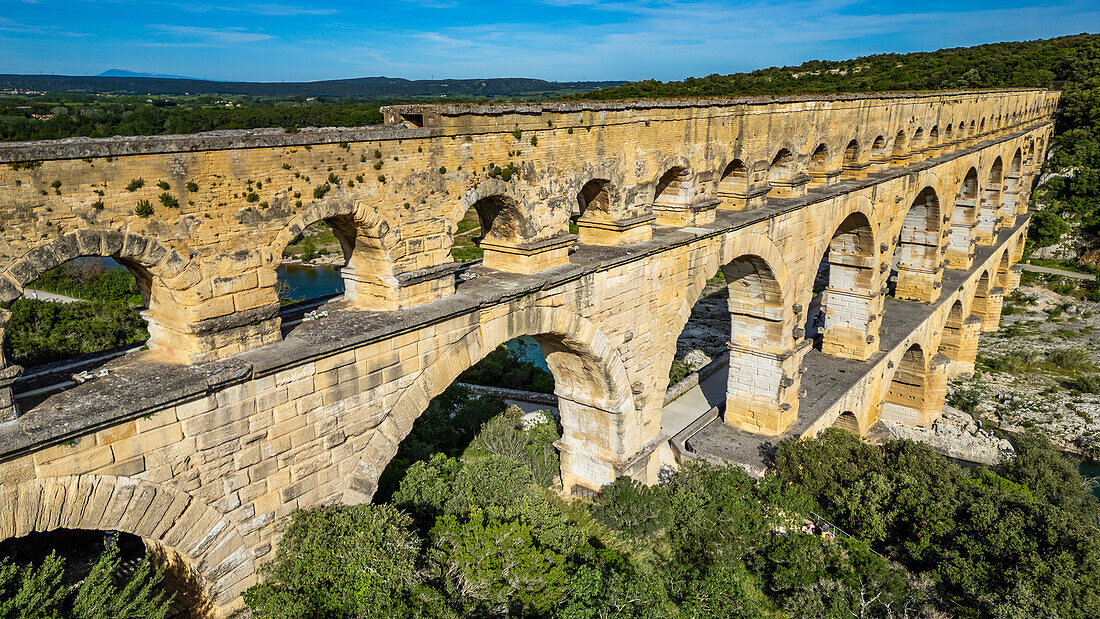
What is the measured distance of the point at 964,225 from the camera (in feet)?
79.6

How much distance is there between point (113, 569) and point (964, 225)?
26065mm

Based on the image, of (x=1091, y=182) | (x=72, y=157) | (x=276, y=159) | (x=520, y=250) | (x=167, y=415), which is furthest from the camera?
(x=1091, y=182)

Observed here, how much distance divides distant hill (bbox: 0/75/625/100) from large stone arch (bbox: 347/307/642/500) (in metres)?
40.1

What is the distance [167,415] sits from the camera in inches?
203

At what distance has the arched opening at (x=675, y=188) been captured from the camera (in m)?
10.6

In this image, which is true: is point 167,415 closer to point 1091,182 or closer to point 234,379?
point 234,379

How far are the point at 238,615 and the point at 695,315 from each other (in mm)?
26789

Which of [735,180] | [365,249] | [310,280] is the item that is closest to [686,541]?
[735,180]

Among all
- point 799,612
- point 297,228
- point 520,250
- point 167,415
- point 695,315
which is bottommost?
point 695,315

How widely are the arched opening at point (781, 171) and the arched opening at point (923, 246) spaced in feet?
29.4

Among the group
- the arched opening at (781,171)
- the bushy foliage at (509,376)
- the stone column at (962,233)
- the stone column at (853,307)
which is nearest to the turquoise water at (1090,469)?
the stone column at (962,233)

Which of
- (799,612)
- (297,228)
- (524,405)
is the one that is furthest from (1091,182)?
(297,228)

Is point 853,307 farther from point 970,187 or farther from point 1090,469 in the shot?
point 970,187

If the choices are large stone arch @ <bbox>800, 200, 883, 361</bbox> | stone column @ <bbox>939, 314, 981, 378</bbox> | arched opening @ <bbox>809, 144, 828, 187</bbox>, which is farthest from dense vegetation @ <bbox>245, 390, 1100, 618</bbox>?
stone column @ <bbox>939, 314, 981, 378</bbox>
